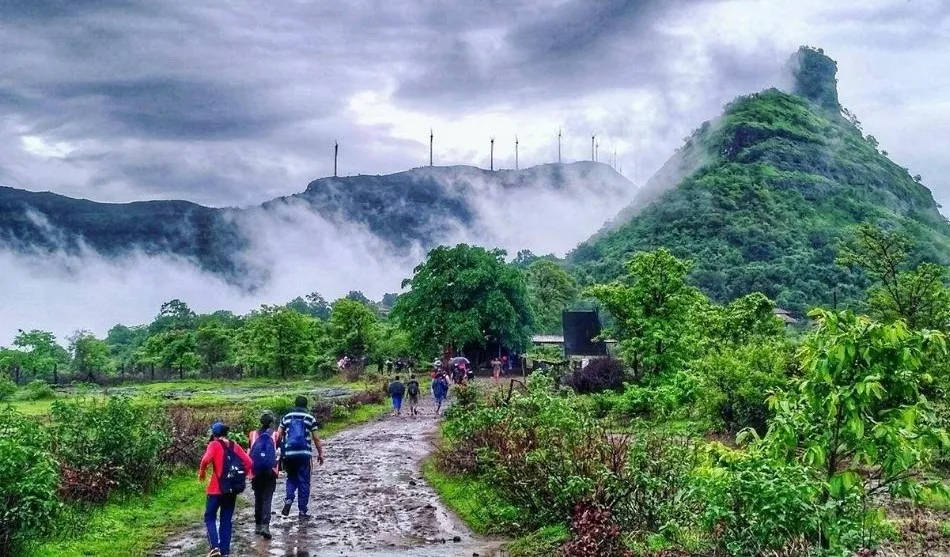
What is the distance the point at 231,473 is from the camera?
1105 centimetres

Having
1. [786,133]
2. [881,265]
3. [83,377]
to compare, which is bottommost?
[83,377]

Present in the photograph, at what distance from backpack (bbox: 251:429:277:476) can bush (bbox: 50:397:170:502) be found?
2.96 metres

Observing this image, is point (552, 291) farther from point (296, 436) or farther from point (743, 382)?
point (296, 436)

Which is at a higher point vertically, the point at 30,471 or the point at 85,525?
the point at 30,471

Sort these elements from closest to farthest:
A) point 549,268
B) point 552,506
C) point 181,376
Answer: point 552,506 → point 181,376 → point 549,268

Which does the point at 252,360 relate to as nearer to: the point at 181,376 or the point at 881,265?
the point at 181,376

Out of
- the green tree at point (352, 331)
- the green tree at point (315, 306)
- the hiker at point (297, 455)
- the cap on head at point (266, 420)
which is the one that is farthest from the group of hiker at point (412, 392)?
Answer: the green tree at point (315, 306)

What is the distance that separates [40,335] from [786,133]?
130 meters

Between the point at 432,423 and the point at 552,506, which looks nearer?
the point at 552,506

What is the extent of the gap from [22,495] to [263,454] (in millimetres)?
3487

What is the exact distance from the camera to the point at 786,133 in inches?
5989

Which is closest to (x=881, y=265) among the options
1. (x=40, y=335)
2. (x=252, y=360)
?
(x=252, y=360)

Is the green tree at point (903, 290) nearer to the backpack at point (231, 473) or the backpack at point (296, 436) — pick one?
the backpack at point (296, 436)

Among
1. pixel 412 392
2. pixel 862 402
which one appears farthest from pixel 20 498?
pixel 412 392
